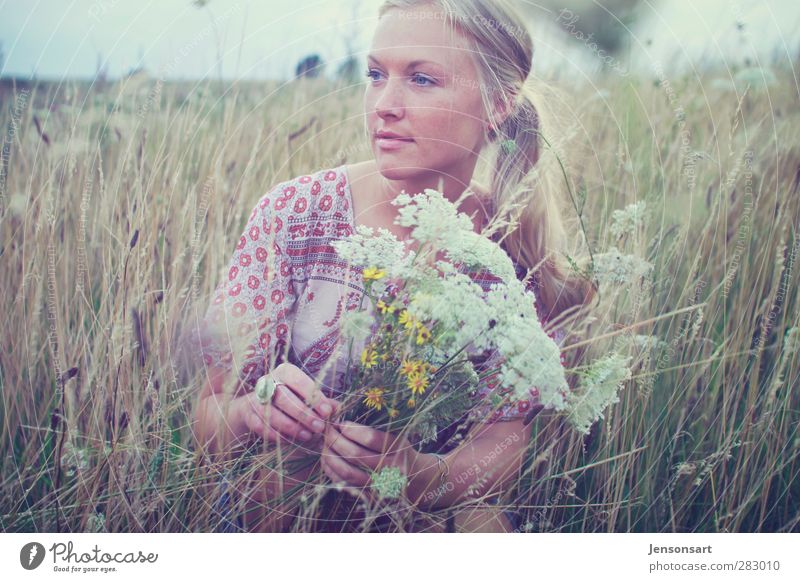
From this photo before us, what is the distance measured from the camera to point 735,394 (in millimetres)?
1825

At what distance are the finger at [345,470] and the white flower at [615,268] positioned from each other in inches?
29.1

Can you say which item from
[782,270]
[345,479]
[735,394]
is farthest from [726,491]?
[345,479]

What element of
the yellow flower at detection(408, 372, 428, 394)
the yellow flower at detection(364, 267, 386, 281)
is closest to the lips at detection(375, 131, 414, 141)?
the yellow flower at detection(364, 267, 386, 281)

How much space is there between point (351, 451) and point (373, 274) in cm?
41

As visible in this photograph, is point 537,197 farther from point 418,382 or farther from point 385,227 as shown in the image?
point 418,382

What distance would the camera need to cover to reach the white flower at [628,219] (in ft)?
5.80

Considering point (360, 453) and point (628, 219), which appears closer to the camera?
point (360, 453)

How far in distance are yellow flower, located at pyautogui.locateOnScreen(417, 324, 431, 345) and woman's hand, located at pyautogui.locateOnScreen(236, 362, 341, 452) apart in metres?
0.25

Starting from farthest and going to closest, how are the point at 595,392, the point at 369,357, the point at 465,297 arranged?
the point at 595,392, the point at 369,357, the point at 465,297

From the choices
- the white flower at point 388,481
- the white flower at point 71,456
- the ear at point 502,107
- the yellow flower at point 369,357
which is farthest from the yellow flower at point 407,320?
the white flower at point 71,456

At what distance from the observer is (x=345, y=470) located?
164cm

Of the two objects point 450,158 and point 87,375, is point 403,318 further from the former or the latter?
point 87,375

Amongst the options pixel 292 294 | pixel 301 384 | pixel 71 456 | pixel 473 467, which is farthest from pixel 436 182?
pixel 71 456

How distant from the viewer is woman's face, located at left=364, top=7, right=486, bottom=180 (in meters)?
1.57
